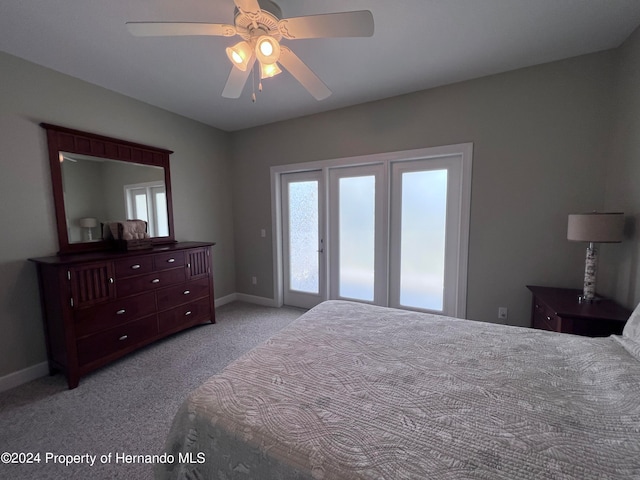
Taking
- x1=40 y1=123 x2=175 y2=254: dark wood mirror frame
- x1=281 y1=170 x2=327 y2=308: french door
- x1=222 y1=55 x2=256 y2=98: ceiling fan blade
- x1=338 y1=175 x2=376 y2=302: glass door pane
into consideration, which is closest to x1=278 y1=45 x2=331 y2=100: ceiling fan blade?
x1=222 y1=55 x2=256 y2=98: ceiling fan blade

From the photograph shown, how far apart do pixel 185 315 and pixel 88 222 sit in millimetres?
1325

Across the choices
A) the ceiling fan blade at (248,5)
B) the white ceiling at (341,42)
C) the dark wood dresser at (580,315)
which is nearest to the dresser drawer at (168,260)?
the white ceiling at (341,42)

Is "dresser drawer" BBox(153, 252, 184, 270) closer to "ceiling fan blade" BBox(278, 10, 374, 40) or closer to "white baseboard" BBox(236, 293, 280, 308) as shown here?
"white baseboard" BBox(236, 293, 280, 308)

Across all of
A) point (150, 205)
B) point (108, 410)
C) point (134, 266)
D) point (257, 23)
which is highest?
point (257, 23)

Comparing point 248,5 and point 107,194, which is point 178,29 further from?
point 107,194

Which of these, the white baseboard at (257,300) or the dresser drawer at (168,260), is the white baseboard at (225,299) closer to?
the white baseboard at (257,300)

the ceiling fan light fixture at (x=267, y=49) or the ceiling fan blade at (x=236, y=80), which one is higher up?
the ceiling fan blade at (x=236, y=80)

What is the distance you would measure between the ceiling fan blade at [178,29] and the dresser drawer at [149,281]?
1954mm

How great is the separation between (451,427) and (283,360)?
0.69 meters

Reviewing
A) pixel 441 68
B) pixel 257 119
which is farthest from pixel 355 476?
pixel 257 119

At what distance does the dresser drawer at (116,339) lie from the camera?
2.06m

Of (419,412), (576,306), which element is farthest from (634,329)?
(419,412)

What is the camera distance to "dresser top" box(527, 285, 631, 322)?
5.43 ft

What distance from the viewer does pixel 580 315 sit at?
5.44ft
